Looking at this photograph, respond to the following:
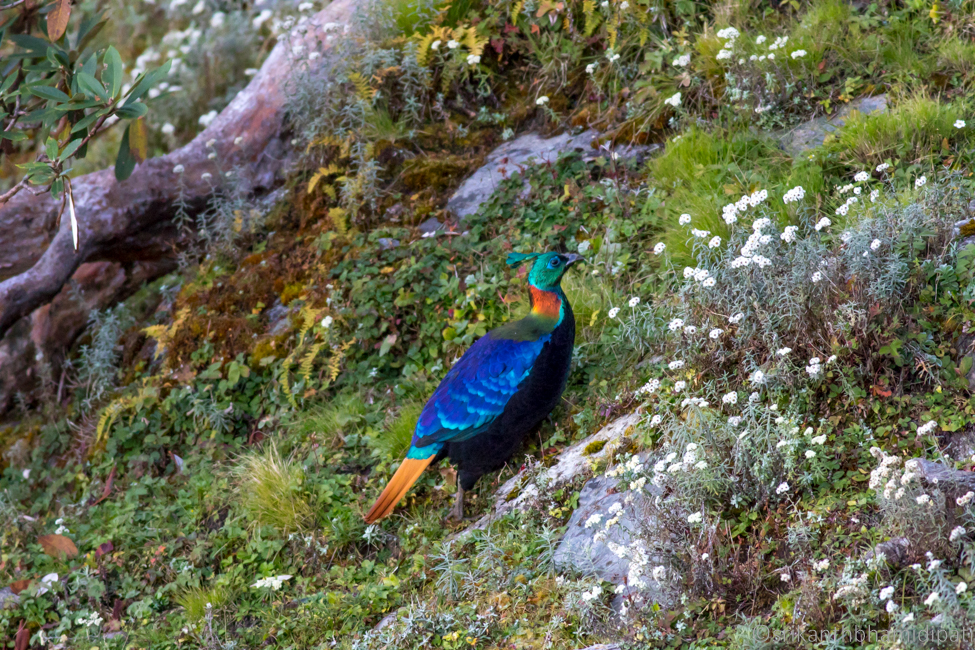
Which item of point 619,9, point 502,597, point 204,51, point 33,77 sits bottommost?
point 502,597

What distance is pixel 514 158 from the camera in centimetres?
625

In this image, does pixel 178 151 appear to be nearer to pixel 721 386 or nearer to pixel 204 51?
pixel 204 51

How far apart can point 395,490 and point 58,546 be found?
2424 mm

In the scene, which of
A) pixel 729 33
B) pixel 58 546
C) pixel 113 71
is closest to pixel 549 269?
pixel 729 33

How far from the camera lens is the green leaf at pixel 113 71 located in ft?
13.7

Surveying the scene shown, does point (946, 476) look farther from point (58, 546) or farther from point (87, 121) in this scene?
point (58, 546)

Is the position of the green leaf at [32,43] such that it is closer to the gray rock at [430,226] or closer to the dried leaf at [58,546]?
the gray rock at [430,226]

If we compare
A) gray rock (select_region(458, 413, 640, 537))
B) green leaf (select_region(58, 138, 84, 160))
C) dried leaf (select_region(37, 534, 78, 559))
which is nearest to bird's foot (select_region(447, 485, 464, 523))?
gray rock (select_region(458, 413, 640, 537))

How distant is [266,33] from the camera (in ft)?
29.4

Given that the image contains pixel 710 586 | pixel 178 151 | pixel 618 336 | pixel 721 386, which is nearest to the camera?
pixel 710 586

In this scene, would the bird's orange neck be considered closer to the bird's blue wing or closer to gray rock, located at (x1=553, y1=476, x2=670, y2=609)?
the bird's blue wing

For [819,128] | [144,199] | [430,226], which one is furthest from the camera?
Result: [144,199]

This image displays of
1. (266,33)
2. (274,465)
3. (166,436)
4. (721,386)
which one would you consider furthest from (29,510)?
(266,33)

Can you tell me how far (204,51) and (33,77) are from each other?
4.01 metres
